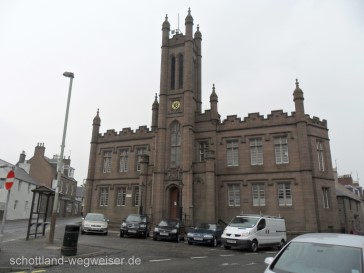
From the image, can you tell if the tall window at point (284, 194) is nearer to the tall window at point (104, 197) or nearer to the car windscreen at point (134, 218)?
the car windscreen at point (134, 218)

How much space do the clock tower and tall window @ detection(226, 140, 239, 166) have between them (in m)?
3.74

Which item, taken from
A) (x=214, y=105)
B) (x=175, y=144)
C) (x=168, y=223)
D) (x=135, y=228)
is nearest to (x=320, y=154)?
(x=214, y=105)

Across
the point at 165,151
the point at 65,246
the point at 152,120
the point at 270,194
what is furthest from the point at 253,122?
the point at 65,246

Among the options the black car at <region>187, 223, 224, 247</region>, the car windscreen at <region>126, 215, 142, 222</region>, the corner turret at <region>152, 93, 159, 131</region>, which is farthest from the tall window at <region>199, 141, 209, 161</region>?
the black car at <region>187, 223, 224, 247</region>

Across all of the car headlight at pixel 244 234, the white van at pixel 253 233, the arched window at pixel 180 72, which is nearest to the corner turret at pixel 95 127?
the arched window at pixel 180 72

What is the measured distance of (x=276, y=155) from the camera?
29344 mm

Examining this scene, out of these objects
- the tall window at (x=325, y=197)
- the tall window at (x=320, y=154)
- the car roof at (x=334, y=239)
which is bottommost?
the car roof at (x=334, y=239)

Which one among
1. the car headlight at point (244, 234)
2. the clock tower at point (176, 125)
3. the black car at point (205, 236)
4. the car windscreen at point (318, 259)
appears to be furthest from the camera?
the clock tower at point (176, 125)

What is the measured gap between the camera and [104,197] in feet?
121

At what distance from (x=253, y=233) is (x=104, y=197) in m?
23.8

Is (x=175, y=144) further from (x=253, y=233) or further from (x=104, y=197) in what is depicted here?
(x=253, y=233)

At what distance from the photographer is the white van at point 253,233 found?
55.7ft

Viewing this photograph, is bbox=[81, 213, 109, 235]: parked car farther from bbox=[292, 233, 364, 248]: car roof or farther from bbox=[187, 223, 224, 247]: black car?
bbox=[292, 233, 364, 248]: car roof

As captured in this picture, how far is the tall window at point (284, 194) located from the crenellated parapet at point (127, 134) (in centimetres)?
1532
